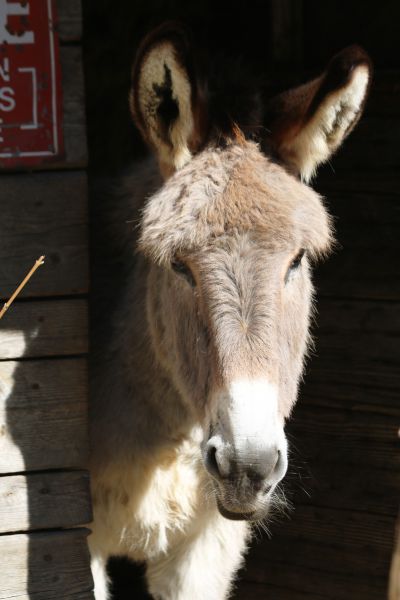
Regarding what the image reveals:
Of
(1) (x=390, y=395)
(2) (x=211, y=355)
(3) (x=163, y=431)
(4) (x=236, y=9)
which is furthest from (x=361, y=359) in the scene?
(4) (x=236, y=9)

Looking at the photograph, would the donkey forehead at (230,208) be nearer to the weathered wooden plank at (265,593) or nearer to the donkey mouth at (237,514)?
the donkey mouth at (237,514)

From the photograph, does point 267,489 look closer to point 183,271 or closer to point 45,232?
point 183,271

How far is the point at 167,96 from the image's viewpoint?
2629 millimetres

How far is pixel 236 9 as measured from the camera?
4551 mm

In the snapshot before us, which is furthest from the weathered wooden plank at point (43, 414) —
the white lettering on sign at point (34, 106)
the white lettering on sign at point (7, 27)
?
the white lettering on sign at point (7, 27)

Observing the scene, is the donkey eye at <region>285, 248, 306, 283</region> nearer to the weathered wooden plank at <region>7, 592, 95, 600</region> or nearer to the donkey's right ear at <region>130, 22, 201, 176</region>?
the donkey's right ear at <region>130, 22, 201, 176</region>

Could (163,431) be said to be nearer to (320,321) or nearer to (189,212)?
(189,212)

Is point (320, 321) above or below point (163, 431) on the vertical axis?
above

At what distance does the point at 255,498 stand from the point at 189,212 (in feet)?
2.84

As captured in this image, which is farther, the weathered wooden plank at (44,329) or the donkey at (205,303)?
the weathered wooden plank at (44,329)

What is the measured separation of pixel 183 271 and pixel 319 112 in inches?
27.1

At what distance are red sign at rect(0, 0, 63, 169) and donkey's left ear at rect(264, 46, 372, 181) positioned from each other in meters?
0.73

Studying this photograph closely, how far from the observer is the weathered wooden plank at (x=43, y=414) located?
282 cm

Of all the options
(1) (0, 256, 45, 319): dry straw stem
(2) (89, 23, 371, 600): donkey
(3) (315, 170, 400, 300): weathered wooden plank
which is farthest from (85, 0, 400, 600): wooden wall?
(1) (0, 256, 45, 319): dry straw stem
